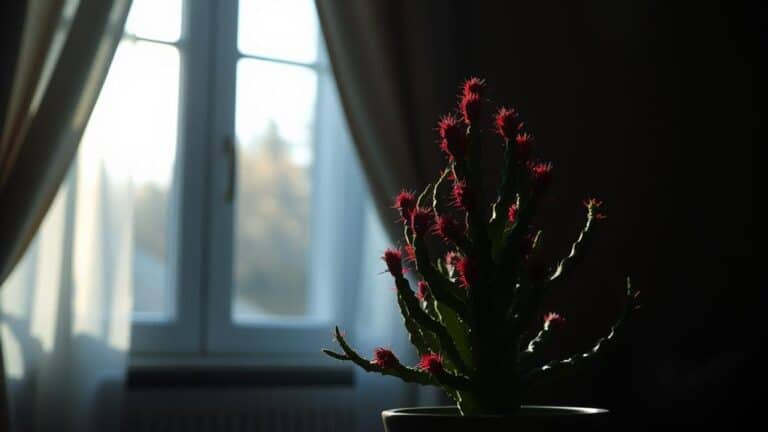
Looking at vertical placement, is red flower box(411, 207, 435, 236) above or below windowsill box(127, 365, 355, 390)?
above

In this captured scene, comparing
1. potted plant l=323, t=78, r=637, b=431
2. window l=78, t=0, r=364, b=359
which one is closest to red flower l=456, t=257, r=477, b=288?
potted plant l=323, t=78, r=637, b=431

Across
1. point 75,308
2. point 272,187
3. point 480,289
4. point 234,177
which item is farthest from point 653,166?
point 480,289

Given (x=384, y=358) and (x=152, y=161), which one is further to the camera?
(x=152, y=161)

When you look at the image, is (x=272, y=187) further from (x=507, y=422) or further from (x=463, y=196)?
(x=507, y=422)

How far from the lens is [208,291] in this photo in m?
2.48

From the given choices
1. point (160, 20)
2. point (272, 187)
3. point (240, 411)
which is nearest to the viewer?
point (240, 411)

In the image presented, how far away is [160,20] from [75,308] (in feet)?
2.58

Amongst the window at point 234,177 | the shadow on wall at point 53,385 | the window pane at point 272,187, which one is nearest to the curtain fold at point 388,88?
the window at point 234,177

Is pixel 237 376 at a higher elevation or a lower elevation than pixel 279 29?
lower

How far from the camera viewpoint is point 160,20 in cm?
248

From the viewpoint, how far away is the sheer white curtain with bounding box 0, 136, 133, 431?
2080 millimetres

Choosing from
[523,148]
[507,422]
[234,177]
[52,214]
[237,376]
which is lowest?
[507,422]

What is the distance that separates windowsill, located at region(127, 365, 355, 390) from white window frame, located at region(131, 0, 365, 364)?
0.06 metres

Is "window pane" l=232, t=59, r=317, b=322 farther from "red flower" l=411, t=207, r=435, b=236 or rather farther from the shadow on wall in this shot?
"red flower" l=411, t=207, r=435, b=236
